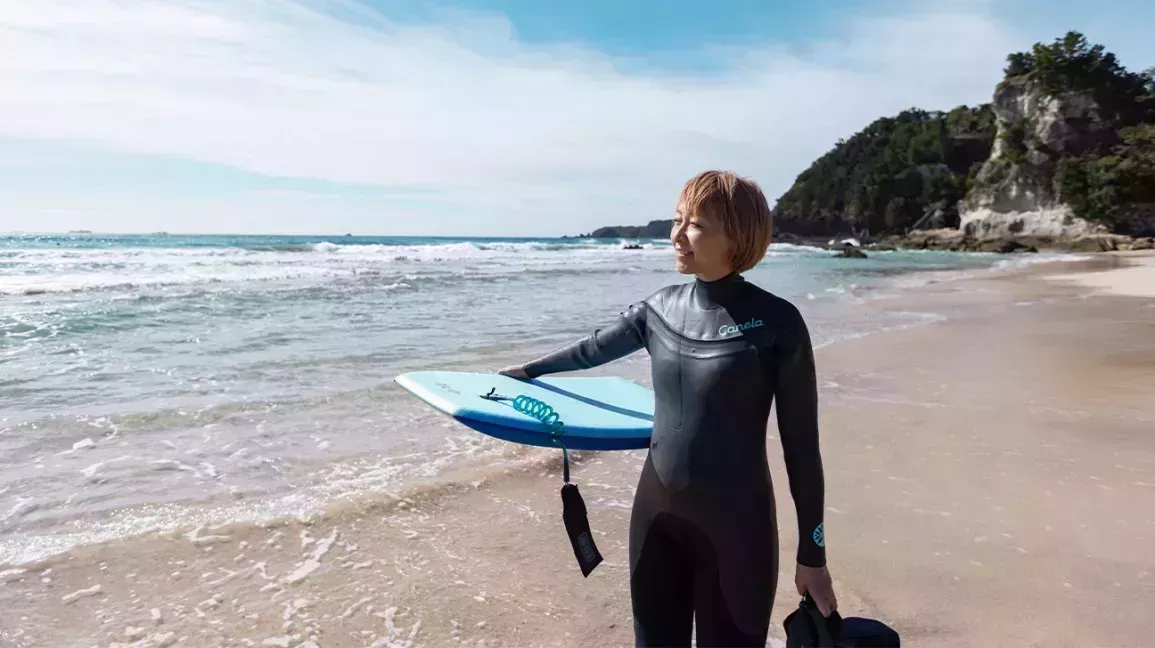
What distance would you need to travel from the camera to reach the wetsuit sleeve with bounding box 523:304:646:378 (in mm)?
2010

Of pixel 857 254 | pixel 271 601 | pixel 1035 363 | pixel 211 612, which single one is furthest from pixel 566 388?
pixel 857 254

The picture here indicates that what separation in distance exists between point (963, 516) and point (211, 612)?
3.66 m

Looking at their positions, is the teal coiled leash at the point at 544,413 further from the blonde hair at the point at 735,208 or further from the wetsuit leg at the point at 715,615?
the blonde hair at the point at 735,208

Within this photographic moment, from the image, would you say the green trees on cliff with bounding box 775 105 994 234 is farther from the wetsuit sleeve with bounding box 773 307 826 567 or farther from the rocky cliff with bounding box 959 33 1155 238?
the wetsuit sleeve with bounding box 773 307 826 567

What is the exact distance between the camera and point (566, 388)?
2.93 meters

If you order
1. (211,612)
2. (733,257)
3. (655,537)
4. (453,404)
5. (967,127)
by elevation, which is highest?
(967,127)

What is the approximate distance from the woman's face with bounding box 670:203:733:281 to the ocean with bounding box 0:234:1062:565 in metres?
2.96

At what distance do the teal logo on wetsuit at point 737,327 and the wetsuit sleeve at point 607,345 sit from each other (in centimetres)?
31

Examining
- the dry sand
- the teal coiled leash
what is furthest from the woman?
the dry sand

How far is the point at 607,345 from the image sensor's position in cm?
209

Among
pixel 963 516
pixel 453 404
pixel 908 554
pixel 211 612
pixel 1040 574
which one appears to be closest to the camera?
pixel 453 404

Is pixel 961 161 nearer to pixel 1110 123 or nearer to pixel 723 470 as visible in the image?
pixel 1110 123

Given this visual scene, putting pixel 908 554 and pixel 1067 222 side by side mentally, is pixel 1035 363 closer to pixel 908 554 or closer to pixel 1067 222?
pixel 908 554

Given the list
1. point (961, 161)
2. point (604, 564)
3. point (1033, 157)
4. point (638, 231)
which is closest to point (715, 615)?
point (604, 564)
